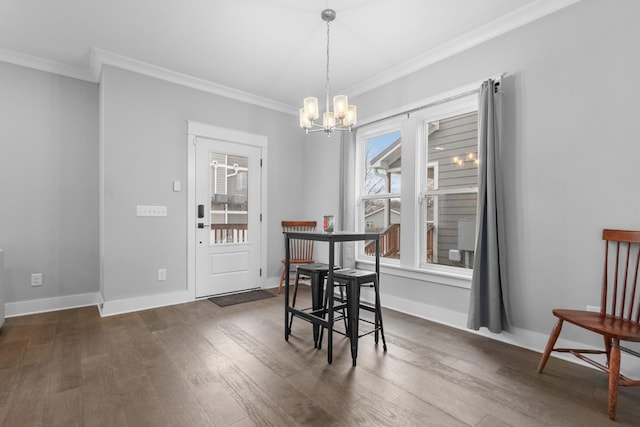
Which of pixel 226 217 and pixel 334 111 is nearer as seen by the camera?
pixel 334 111

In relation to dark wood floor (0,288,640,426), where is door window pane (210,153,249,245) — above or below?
above

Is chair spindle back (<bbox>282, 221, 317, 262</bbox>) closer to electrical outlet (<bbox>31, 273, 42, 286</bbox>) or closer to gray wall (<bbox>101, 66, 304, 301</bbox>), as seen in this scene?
gray wall (<bbox>101, 66, 304, 301</bbox>)

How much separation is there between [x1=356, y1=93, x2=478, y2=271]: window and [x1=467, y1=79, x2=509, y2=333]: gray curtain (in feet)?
1.05

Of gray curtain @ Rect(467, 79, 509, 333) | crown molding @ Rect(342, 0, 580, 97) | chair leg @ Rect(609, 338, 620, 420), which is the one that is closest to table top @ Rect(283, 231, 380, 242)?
gray curtain @ Rect(467, 79, 509, 333)

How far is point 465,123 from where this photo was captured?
320 centimetres

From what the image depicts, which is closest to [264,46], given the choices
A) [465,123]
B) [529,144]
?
[465,123]

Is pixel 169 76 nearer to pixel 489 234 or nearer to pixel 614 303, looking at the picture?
pixel 489 234

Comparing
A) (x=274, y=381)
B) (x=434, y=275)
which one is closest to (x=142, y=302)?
(x=274, y=381)

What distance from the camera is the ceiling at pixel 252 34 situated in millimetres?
2609

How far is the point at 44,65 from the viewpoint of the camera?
3.53 metres

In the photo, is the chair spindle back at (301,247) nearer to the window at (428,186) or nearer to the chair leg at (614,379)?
the window at (428,186)

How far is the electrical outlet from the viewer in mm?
3496

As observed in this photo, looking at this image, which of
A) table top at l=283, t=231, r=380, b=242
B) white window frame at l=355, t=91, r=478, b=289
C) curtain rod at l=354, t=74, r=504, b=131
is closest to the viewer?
table top at l=283, t=231, r=380, b=242

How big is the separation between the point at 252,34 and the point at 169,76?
1.41m
